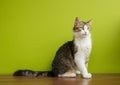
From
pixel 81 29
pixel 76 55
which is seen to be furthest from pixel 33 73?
pixel 81 29

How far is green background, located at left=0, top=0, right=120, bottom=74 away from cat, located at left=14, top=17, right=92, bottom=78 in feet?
0.52

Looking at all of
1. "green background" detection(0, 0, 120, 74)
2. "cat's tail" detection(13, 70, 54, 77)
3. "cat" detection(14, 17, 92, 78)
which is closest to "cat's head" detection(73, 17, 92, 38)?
"cat" detection(14, 17, 92, 78)

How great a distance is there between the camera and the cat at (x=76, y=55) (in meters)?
1.60

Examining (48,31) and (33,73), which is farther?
(48,31)

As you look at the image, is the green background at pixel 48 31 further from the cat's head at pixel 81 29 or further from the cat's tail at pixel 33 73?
the cat's head at pixel 81 29

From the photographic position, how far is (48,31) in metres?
1.83

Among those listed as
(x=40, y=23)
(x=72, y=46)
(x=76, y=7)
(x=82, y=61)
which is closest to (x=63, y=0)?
(x=76, y=7)

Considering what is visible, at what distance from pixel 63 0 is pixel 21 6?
334 millimetres

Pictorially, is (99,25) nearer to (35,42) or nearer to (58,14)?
(58,14)

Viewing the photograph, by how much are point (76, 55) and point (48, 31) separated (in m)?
0.34

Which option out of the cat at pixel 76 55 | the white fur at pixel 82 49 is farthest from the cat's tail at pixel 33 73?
the white fur at pixel 82 49

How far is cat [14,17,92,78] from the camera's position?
1604 mm

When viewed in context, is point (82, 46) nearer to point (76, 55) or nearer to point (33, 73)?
point (76, 55)

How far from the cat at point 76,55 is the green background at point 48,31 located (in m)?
0.16
